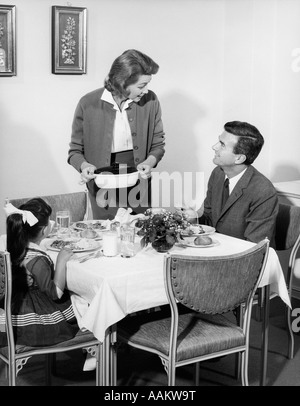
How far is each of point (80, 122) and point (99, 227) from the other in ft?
2.84

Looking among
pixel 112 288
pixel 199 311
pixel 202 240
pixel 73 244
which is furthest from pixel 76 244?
pixel 199 311

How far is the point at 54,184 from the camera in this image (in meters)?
4.98

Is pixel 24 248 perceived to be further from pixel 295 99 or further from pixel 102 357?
pixel 295 99

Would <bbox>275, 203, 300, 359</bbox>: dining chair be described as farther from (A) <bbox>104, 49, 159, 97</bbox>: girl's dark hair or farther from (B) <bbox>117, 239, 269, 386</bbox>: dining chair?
(A) <bbox>104, 49, 159, 97</bbox>: girl's dark hair

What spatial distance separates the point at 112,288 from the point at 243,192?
1094mm

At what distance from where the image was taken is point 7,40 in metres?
4.54

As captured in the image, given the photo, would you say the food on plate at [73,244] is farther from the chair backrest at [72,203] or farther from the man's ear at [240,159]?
the man's ear at [240,159]

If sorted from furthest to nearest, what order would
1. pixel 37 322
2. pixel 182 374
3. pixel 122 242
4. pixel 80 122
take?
pixel 80 122 → pixel 182 374 → pixel 122 242 → pixel 37 322

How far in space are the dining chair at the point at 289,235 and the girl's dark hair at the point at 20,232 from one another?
55.4 inches

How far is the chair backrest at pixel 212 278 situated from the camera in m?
2.67

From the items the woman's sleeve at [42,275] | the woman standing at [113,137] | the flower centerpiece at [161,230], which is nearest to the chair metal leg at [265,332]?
the flower centerpiece at [161,230]

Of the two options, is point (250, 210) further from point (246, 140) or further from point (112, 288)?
point (112, 288)

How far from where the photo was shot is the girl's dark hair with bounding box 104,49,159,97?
390 cm

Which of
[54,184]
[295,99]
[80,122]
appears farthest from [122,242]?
[295,99]
